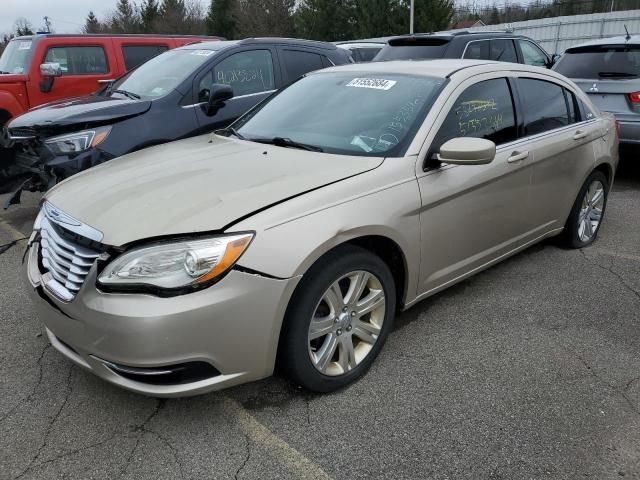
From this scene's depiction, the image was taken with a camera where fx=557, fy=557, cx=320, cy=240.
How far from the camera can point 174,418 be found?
2.61m

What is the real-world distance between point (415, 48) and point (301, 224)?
5808 mm

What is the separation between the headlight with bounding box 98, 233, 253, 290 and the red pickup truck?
5939mm

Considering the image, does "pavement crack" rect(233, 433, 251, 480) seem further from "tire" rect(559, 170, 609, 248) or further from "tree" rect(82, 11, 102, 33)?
"tree" rect(82, 11, 102, 33)

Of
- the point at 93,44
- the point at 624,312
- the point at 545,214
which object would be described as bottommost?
the point at 624,312

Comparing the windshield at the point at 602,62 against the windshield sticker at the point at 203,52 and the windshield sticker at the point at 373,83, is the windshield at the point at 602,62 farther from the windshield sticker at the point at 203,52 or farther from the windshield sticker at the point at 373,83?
the windshield sticker at the point at 203,52

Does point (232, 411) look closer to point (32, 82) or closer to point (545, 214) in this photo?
point (545, 214)

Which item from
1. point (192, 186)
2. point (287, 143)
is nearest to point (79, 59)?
point (287, 143)

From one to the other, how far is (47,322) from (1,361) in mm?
734

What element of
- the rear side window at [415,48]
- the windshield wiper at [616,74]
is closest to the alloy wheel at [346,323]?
the rear side window at [415,48]

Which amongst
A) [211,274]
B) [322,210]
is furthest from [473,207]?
[211,274]

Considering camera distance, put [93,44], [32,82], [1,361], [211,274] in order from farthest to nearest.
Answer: [93,44], [32,82], [1,361], [211,274]

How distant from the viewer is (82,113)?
4973mm

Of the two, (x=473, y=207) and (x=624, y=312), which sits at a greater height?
(x=473, y=207)

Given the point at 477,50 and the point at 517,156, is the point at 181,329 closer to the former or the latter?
the point at 517,156
